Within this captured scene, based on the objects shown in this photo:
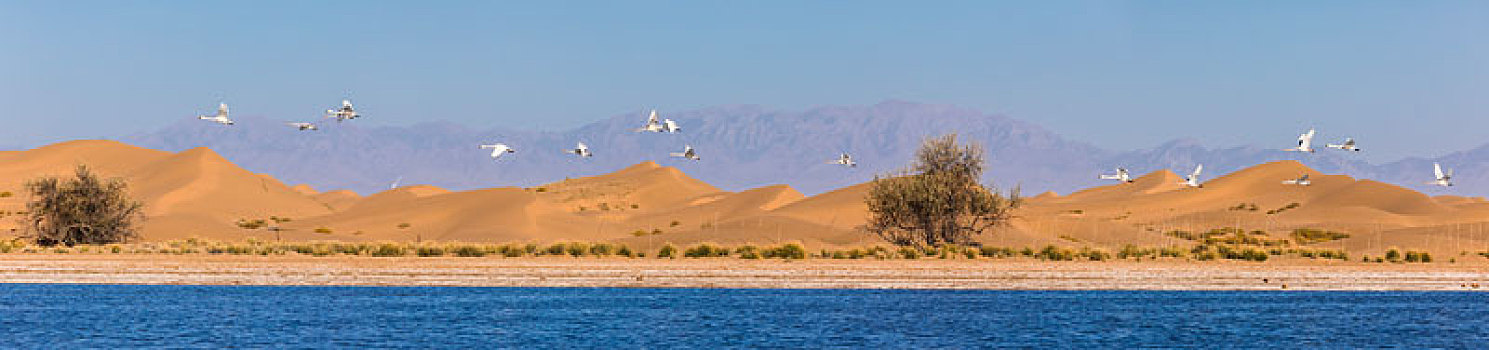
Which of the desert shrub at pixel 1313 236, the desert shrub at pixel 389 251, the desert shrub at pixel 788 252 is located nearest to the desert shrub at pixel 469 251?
the desert shrub at pixel 389 251

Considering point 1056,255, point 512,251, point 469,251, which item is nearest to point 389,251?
point 469,251

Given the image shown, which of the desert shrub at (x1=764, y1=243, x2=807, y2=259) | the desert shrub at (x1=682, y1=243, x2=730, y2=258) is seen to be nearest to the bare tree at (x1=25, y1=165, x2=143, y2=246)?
the desert shrub at (x1=682, y1=243, x2=730, y2=258)

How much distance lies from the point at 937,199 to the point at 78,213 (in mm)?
36176

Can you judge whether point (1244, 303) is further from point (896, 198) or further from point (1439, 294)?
point (896, 198)

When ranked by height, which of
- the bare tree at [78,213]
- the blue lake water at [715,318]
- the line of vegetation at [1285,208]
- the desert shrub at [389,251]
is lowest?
the blue lake water at [715,318]

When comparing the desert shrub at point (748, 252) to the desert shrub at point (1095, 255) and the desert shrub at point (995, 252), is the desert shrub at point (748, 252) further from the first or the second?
the desert shrub at point (1095, 255)

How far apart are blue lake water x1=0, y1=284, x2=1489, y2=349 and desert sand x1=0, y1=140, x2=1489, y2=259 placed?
25982 mm

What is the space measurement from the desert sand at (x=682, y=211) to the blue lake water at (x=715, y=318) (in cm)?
2598

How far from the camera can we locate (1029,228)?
310 feet

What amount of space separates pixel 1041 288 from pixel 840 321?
14285 mm

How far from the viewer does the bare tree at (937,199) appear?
65506 millimetres

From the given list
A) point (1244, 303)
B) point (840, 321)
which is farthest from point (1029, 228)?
point (840, 321)

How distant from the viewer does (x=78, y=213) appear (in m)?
71.7

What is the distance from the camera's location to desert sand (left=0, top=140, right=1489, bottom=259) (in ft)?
293
